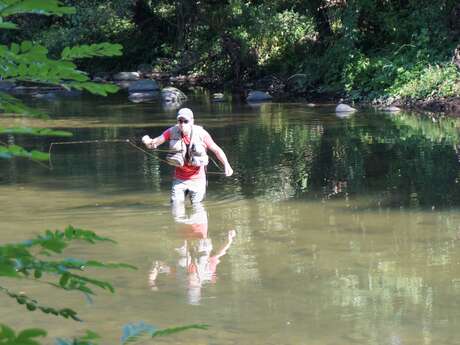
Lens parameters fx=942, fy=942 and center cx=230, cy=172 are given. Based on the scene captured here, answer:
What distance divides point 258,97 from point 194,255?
19764 mm

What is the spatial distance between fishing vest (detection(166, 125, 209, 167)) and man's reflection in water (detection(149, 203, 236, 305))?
68 cm

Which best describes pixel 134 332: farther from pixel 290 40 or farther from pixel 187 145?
pixel 290 40

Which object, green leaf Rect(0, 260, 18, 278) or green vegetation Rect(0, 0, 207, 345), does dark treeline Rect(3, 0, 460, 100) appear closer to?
green vegetation Rect(0, 0, 207, 345)

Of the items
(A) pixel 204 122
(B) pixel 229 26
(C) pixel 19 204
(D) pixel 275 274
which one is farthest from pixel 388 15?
(D) pixel 275 274

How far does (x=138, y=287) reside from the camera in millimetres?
8336

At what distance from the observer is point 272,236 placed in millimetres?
10367

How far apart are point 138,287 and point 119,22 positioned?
33.3m

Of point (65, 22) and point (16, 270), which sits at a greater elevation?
point (65, 22)

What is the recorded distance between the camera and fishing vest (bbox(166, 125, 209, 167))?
11.1 meters

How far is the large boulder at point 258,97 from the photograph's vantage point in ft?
95.1

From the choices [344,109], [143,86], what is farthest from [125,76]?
[344,109]

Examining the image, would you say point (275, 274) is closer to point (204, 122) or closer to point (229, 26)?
point (204, 122)

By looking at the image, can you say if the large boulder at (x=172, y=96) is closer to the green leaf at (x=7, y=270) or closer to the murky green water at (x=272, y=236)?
the murky green water at (x=272, y=236)

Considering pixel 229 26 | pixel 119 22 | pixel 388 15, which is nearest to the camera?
pixel 388 15
